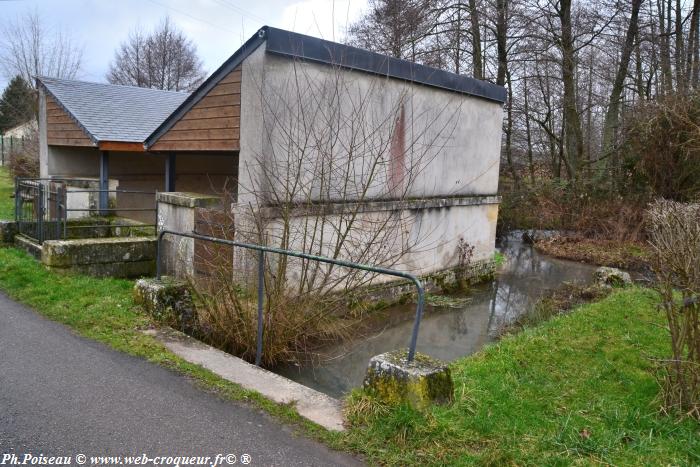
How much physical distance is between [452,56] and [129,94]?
11030 millimetres

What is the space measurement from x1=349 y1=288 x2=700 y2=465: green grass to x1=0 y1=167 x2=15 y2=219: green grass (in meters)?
12.1

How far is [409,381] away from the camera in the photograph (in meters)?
3.70

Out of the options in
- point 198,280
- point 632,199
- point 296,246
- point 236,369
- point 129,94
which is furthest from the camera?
point 632,199

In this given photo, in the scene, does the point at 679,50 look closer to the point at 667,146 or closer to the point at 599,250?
the point at 667,146

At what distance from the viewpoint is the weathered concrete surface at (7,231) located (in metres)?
9.05

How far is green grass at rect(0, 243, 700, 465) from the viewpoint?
11.3 ft

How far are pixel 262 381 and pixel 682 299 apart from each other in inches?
126

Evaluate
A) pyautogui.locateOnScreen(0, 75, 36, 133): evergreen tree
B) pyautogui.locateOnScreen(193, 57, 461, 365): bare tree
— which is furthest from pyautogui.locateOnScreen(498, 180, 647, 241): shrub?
pyautogui.locateOnScreen(0, 75, 36, 133): evergreen tree

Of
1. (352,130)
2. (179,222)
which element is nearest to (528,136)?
(352,130)

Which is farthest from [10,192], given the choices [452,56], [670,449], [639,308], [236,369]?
[670,449]

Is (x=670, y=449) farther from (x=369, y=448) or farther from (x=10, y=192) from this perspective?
(x=10, y=192)

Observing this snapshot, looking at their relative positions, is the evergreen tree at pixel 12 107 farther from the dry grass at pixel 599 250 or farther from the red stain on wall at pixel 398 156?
the red stain on wall at pixel 398 156

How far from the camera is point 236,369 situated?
4.63 m

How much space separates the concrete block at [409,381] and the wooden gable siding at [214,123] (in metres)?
4.49
